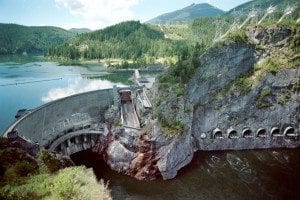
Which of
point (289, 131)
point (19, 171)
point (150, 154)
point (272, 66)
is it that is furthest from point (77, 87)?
point (19, 171)

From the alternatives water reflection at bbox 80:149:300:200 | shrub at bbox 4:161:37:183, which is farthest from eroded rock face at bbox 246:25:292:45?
shrub at bbox 4:161:37:183

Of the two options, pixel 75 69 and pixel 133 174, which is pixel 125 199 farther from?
pixel 75 69

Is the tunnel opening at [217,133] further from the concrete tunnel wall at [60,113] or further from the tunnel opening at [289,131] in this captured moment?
the concrete tunnel wall at [60,113]

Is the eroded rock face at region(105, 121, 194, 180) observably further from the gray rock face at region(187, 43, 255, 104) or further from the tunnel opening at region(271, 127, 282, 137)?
the tunnel opening at region(271, 127, 282, 137)

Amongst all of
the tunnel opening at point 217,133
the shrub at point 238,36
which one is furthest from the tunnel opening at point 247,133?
the shrub at point 238,36

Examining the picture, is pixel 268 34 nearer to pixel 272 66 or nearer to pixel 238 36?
pixel 238 36

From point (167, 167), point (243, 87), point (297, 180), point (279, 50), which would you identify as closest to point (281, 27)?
point (279, 50)
